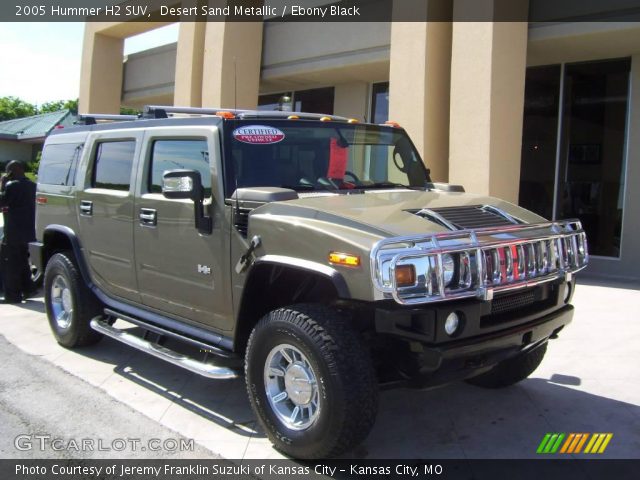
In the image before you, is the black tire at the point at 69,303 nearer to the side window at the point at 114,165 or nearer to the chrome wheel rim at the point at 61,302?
the chrome wheel rim at the point at 61,302

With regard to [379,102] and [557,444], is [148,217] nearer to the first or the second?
[557,444]

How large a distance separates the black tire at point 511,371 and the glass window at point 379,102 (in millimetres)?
8670

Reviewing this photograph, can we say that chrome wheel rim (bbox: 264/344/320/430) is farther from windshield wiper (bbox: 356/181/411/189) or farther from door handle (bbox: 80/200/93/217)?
door handle (bbox: 80/200/93/217)

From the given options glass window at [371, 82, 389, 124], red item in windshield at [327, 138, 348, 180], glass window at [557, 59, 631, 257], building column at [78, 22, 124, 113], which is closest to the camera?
red item in windshield at [327, 138, 348, 180]

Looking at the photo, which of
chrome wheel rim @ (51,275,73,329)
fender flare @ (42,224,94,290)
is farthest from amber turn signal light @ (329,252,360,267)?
chrome wheel rim @ (51,275,73,329)

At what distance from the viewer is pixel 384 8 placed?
1090 cm

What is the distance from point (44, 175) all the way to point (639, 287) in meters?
8.04

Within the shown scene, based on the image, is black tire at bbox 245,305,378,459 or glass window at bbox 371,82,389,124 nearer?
black tire at bbox 245,305,378,459

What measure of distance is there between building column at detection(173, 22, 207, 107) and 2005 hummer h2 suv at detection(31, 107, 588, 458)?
876cm

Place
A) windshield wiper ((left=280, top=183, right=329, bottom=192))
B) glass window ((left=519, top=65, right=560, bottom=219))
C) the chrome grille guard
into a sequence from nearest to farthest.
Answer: the chrome grille guard → windshield wiper ((left=280, top=183, right=329, bottom=192)) → glass window ((left=519, top=65, right=560, bottom=219))

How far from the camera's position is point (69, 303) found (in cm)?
555

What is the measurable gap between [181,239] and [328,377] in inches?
65.1

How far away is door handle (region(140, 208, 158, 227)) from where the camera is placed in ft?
14.3

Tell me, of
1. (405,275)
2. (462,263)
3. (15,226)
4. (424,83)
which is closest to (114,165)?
(405,275)
